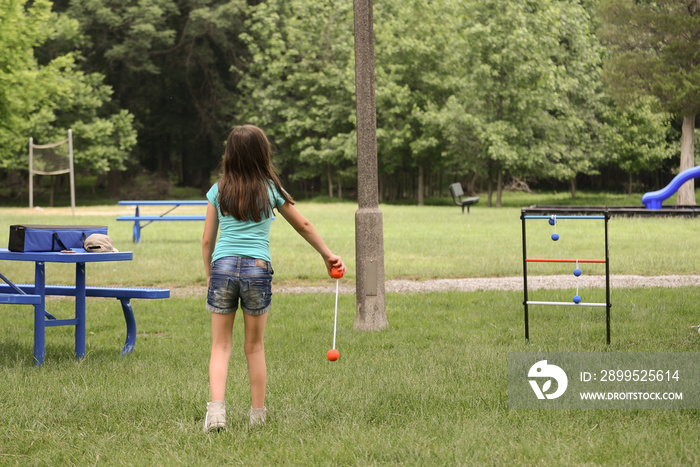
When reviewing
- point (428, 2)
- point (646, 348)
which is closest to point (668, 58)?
point (428, 2)

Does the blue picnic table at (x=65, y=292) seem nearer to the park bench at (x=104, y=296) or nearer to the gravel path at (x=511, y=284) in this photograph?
the park bench at (x=104, y=296)

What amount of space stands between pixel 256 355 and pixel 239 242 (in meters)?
0.66

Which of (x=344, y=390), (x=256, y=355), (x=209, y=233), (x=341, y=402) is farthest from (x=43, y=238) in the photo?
(x=341, y=402)

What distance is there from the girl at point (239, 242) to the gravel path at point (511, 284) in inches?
255

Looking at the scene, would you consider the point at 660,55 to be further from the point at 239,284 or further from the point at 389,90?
the point at 239,284

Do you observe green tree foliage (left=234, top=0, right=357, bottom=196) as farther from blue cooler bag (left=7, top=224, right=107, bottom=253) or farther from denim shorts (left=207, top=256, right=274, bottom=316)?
denim shorts (left=207, top=256, right=274, bottom=316)

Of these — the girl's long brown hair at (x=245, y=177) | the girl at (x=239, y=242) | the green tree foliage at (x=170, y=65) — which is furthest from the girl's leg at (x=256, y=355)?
the green tree foliage at (x=170, y=65)

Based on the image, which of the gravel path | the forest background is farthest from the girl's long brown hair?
the forest background

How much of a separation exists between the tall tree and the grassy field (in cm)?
2301

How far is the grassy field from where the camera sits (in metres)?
4.14

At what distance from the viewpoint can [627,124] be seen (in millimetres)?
42719

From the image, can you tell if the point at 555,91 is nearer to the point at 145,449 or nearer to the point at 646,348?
the point at 646,348

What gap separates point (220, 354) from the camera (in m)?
4.54

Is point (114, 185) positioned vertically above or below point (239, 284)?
above
